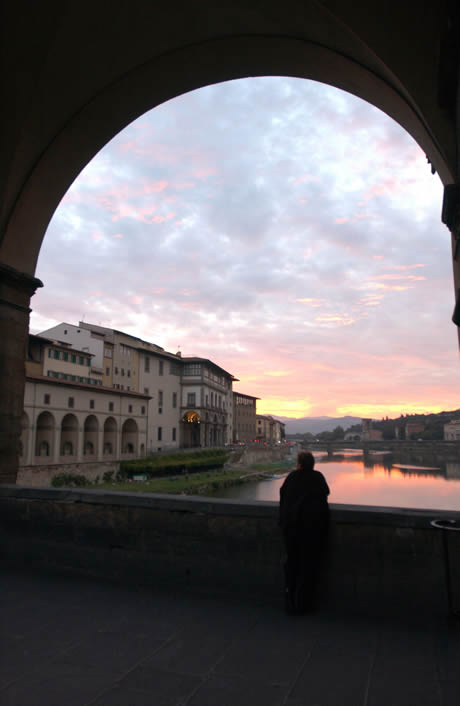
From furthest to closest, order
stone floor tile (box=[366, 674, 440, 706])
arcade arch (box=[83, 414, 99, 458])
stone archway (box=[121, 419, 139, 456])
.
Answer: stone archway (box=[121, 419, 139, 456]), arcade arch (box=[83, 414, 99, 458]), stone floor tile (box=[366, 674, 440, 706])

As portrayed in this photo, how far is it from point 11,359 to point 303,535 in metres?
3.45

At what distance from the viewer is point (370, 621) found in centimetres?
278

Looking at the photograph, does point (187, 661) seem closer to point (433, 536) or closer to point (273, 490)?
point (433, 536)

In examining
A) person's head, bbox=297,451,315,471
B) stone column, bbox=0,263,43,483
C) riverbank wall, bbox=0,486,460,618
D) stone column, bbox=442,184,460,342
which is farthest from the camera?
stone column, bbox=0,263,43,483

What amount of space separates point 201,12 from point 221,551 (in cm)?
482

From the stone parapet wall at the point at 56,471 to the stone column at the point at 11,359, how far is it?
19644mm

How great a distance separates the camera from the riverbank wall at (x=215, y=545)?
112 inches

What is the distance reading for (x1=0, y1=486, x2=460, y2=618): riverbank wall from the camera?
Answer: 2.86 m

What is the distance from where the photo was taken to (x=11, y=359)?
4828 mm

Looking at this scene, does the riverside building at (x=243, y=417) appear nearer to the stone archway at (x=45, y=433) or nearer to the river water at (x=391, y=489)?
the river water at (x=391, y=489)

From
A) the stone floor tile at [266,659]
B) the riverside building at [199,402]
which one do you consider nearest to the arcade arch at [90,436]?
the riverside building at [199,402]

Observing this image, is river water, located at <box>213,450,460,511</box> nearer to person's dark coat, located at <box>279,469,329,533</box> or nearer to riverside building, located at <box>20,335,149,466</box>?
riverside building, located at <box>20,335,149,466</box>

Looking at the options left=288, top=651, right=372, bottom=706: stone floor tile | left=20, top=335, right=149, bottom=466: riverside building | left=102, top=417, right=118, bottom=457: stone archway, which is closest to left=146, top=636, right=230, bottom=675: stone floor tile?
left=288, top=651, right=372, bottom=706: stone floor tile

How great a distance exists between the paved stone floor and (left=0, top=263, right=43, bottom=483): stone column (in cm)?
183
